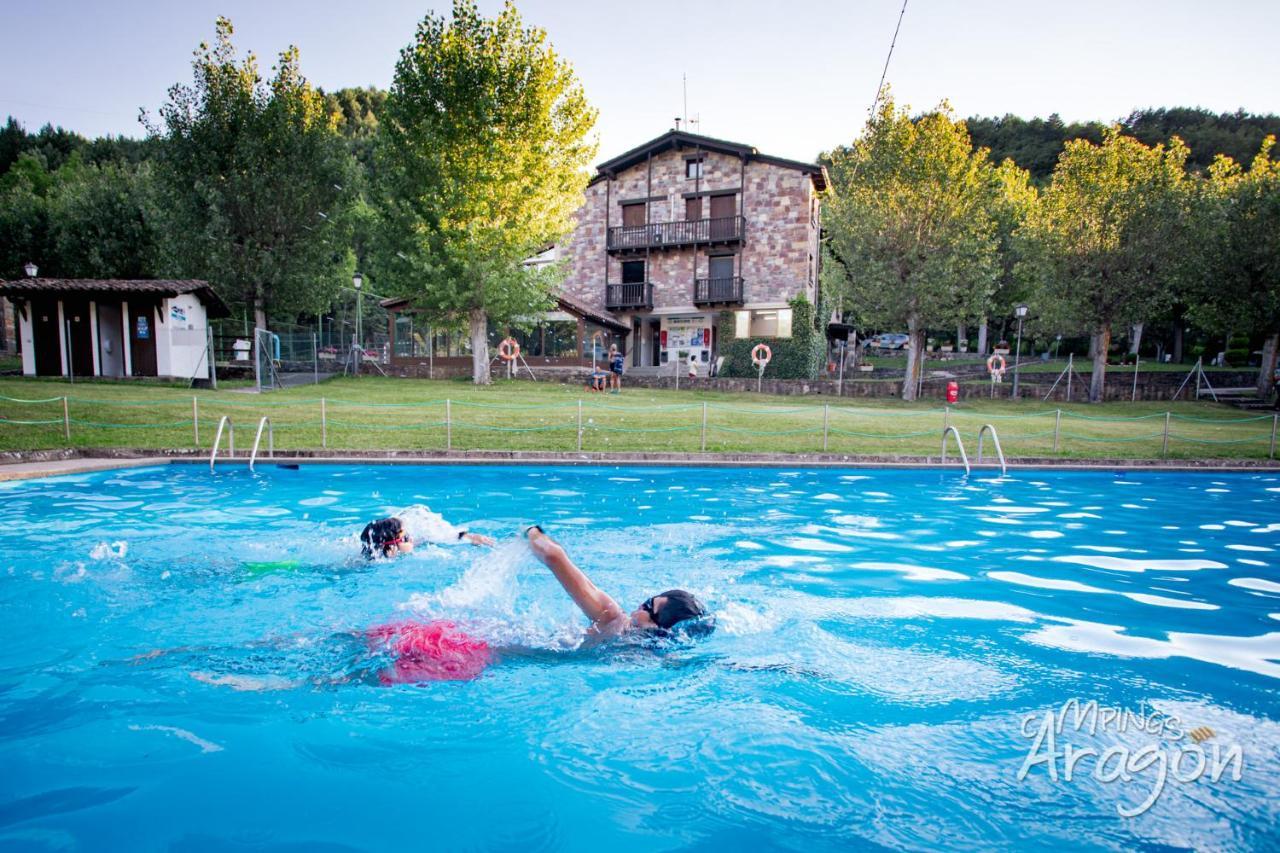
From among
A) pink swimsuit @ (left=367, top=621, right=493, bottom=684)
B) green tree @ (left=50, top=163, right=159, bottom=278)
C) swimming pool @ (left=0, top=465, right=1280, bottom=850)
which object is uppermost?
green tree @ (left=50, top=163, right=159, bottom=278)

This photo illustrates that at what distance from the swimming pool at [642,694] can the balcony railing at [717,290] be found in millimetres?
27556

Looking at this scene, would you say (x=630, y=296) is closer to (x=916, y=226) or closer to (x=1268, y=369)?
(x=916, y=226)

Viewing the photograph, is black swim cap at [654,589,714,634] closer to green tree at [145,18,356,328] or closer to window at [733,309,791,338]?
green tree at [145,18,356,328]

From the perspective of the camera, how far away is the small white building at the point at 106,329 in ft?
76.4

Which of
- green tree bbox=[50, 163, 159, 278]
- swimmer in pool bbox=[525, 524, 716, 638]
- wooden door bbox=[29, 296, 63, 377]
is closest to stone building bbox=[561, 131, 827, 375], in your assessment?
wooden door bbox=[29, 296, 63, 377]

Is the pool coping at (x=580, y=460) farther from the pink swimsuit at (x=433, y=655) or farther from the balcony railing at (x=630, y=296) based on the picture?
the balcony railing at (x=630, y=296)

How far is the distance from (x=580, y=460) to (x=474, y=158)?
18.1 metres

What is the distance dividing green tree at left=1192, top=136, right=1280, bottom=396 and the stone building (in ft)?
55.0

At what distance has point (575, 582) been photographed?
4680 mm

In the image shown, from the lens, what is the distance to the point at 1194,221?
92.0 ft

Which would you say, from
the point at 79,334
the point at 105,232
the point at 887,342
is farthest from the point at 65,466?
the point at 887,342

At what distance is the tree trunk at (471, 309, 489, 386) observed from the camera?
28.1 m

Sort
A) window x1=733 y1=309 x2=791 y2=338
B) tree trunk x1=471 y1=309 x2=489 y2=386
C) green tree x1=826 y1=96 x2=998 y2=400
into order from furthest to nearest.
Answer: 1. window x1=733 y1=309 x2=791 y2=338
2. green tree x1=826 y1=96 x2=998 y2=400
3. tree trunk x1=471 y1=309 x2=489 y2=386

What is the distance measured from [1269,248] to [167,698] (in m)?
37.1
